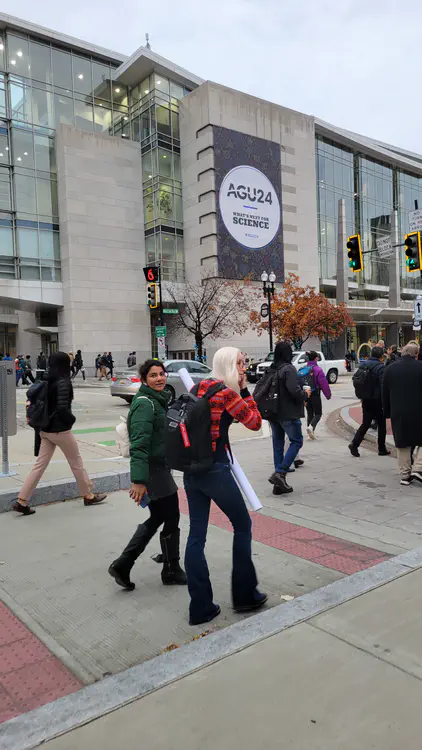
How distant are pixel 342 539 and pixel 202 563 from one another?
204 centimetres

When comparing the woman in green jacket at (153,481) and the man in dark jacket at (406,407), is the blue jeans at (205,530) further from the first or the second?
the man in dark jacket at (406,407)

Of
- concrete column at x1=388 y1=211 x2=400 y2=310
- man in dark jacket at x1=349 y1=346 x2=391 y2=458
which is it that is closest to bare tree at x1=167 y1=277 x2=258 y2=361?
concrete column at x1=388 y1=211 x2=400 y2=310

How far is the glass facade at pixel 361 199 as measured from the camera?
5228 centimetres

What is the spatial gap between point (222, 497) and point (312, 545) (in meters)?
1.84

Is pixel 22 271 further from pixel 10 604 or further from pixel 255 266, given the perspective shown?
pixel 10 604

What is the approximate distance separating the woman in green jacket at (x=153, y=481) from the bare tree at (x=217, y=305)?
33.1 m

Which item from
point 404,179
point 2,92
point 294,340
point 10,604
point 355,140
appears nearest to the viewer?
point 10,604

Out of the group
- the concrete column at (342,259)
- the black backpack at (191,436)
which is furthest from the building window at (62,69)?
the black backpack at (191,436)

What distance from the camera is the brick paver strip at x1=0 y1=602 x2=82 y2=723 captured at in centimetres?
262

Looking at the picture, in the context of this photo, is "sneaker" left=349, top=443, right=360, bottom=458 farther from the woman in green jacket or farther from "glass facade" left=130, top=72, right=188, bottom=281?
"glass facade" left=130, top=72, right=188, bottom=281

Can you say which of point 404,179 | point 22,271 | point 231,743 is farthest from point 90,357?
point 404,179

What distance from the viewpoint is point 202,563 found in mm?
3311

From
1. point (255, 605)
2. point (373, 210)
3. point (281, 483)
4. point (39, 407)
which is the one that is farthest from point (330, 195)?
point (255, 605)

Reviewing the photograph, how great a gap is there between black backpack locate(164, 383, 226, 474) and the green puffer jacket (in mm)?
382
